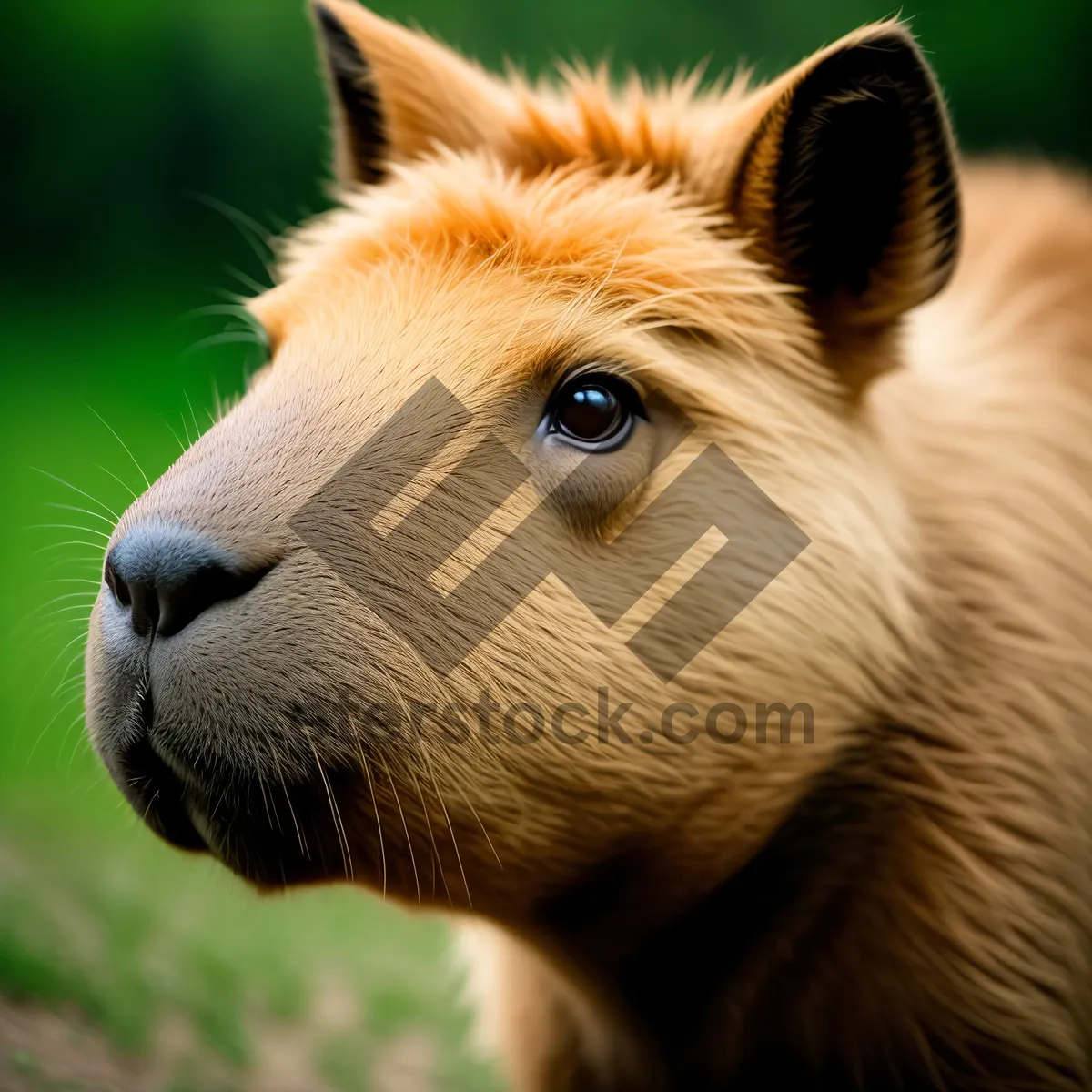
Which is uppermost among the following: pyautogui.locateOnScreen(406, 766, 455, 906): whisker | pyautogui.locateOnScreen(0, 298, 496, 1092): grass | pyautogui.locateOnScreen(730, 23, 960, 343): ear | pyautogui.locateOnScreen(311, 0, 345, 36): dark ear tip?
pyautogui.locateOnScreen(730, 23, 960, 343): ear

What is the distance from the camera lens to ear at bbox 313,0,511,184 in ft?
7.35

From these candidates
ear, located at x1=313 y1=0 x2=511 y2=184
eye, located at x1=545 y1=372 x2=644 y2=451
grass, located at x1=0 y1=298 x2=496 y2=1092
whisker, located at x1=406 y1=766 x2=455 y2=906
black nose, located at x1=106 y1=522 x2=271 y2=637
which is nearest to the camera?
black nose, located at x1=106 y1=522 x2=271 y2=637

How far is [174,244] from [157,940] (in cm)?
370

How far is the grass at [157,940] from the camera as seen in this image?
2.56 metres

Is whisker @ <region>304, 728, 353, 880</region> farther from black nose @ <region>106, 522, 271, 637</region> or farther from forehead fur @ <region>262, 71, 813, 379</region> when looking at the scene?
forehead fur @ <region>262, 71, 813, 379</region>

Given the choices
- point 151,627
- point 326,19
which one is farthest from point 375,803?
point 326,19

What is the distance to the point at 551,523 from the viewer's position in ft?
5.78

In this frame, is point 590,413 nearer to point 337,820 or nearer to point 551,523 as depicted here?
point 551,523

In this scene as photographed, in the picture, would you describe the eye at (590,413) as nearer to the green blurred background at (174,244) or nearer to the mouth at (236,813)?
the mouth at (236,813)

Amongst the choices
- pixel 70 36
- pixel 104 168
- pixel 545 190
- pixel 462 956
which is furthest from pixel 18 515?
pixel 545 190

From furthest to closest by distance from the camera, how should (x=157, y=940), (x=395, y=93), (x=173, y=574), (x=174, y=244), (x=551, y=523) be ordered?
(x=174, y=244) < (x=157, y=940) < (x=395, y=93) < (x=551, y=523) < (x=173, y=574)

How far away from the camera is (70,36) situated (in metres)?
5.40

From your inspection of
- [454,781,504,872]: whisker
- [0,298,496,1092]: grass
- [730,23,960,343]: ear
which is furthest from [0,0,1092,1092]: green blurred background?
[730,23,960,343]: ear

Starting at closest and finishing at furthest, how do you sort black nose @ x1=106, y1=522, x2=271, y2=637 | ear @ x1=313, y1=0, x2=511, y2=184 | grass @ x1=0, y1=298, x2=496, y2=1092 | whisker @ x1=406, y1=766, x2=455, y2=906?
black nose @ x1=106, y1=522, x2=271, y2=637 → whisker @ x1=406, y1=766, x2=455, y2=906 → ear @ x1=313, y1=0, x2=511, y2=184 → grass @ x1=0, y1=298, x2=496, y2=1092
